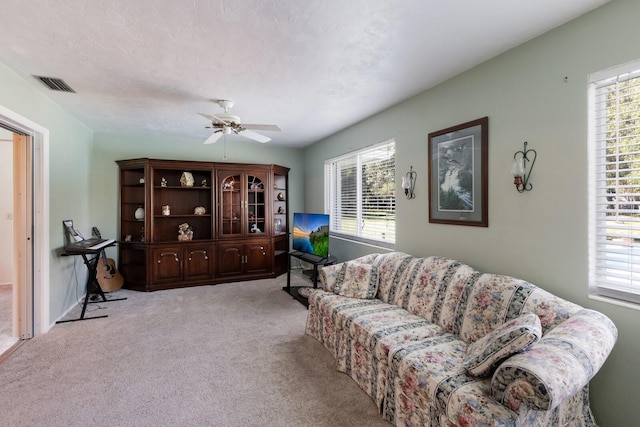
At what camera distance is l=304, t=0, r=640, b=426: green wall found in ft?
5.65

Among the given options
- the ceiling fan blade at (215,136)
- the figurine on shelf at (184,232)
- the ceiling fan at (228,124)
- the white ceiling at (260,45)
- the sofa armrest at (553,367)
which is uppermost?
the white ceiling at (260,45)

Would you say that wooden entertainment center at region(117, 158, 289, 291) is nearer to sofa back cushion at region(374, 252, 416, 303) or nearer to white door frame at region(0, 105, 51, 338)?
white door frame at region(0, 105, 51, 338)

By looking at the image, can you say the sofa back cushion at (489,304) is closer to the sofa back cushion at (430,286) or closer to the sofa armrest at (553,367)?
the sofa back cushion at (430,286)

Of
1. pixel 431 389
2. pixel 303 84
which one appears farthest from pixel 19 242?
pixel 431 389

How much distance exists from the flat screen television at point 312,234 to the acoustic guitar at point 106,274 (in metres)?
2.88

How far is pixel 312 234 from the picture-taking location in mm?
4398

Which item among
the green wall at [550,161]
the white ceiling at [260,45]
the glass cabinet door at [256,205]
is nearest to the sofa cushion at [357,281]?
the green wall at [550,161]

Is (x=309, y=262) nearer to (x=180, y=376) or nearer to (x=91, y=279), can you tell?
(x=180, y=376)

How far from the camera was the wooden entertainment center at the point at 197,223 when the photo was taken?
4762 mm

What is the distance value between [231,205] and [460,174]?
3.98 m

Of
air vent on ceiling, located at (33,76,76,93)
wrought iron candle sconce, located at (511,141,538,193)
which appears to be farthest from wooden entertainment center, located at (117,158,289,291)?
wrought iron candle sconce, located at (511,141,538,193)

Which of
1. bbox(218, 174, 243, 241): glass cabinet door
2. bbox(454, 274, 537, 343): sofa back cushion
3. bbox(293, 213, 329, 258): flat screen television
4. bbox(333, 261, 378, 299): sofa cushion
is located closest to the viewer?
bbox(454, 274, 537, 343): sofa back cushion

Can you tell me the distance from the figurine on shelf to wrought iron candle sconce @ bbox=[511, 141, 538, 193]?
4744mm

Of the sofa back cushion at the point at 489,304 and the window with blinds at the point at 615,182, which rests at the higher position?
the window with blinds at the point at 615,182
